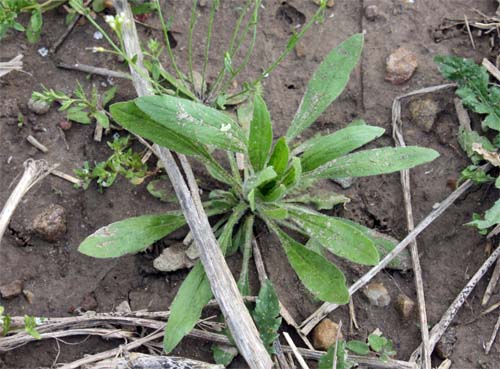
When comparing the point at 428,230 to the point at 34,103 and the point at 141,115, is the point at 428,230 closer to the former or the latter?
the point at 141,115

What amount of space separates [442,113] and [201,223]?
1.35 m

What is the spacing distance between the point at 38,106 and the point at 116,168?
1.78 feet

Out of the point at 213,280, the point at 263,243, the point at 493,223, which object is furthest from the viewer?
the point at 263,243

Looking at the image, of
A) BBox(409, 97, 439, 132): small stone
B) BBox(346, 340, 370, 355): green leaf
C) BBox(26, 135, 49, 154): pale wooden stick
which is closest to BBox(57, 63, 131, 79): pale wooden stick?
BBox(26, 135, 49, 154): pale wooden stick

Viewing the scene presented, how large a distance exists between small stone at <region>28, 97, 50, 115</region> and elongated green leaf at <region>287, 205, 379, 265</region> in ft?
4.18

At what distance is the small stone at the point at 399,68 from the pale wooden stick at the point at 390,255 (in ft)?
1.98

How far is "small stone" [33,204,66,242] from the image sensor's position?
2.67m

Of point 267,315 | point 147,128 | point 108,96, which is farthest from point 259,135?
point 108,96

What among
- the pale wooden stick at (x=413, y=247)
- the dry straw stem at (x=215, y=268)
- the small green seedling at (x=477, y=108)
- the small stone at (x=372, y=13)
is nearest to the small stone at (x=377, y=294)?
the pale wooden stick at (x=413, y=247)

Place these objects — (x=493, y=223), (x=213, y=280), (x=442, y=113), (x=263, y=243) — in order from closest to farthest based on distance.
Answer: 1. (x=213, y=280)
2. (x=493, y=223)
3. (x=263, y=243)
4. (x=442, y=113)

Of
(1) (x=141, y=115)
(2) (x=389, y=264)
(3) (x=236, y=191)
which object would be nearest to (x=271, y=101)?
(3) (x=236, y=191)

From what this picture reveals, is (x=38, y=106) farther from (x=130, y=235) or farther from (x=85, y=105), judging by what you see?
(x=130, y=235)

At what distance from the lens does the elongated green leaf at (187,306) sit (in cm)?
234

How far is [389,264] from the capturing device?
8.82 feet
